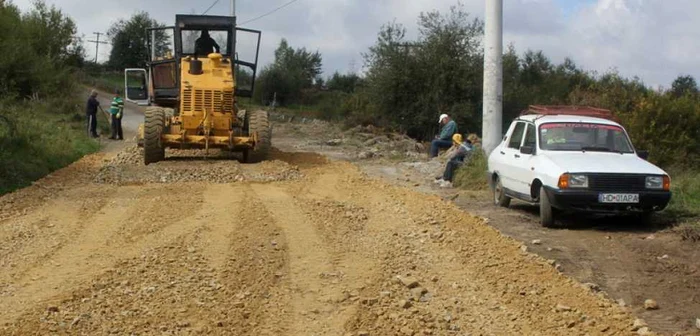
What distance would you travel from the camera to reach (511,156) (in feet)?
43.9

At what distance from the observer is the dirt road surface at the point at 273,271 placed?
664 cm

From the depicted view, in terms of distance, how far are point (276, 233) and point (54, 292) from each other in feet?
10.8

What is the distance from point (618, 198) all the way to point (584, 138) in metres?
1.71

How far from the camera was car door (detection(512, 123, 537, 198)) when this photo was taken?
12.4 metres

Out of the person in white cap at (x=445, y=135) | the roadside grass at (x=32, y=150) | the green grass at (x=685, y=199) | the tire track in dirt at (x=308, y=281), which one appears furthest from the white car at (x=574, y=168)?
the roadside grass at (x=32, y=150)

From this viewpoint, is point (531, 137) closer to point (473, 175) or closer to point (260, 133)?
point (473, 175)

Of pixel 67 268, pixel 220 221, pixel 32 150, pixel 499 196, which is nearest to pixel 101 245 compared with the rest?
pixel 67 268

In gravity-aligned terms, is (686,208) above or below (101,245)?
above

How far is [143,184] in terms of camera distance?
15.8m

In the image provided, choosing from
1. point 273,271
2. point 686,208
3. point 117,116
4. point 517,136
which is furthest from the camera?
point 117,116

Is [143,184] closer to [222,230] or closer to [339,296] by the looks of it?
[222,230]

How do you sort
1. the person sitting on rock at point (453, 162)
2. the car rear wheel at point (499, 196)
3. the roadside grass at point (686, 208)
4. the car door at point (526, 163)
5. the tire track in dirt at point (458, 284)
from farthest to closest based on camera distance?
1. the person sitting on rock at point (453, 162)
2. the car rear wheel at point (499, 196)
3. the car door at point (526, 163)
4. the roadside grass at point (686, 208)
5. the tire track in dirt at point (458, 284)

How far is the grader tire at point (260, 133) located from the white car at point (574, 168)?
20.8 feet

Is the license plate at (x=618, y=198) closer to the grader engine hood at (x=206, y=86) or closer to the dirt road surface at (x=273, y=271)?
the dirt road surface at (x=273, y=271)
